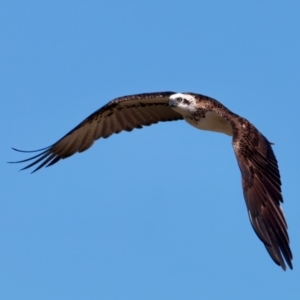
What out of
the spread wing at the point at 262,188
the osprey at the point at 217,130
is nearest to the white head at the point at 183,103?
the osprey at the point at 217,130

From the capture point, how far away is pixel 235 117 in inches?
714

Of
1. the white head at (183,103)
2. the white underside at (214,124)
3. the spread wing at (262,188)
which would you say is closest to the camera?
the spread wing at (262,188)

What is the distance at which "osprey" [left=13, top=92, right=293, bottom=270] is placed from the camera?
15359 millimetres

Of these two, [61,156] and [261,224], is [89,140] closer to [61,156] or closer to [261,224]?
[61,156]

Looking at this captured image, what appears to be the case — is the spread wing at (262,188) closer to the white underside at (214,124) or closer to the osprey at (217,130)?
the osprey at (217,130)

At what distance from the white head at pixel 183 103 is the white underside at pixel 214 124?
1.10 ft

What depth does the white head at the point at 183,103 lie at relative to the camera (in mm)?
19312

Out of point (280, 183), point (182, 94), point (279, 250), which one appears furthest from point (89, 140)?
point (279, 250)

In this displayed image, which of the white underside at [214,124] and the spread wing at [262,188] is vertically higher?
the white underside at [214,124]

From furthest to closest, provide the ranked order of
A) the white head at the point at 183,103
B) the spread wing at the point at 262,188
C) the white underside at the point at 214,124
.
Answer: the white head at the point at 183,103
the white underside at the point at 214,124
the spread wing at the point at 262,188

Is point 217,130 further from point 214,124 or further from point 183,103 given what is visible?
point 183,103

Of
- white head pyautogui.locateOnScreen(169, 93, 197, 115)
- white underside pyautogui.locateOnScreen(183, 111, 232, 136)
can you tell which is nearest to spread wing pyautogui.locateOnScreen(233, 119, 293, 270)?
white underside pyautogui.locateOnScreen(183, 111, 232, 136)

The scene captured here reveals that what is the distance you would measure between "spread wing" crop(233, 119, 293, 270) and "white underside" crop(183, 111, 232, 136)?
873 mm

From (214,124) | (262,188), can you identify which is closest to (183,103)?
(214,124)
